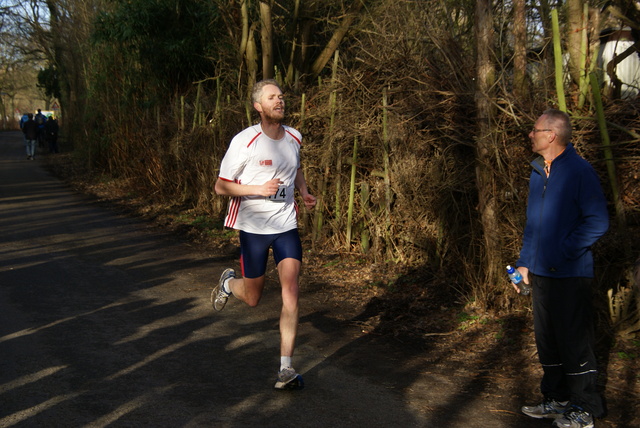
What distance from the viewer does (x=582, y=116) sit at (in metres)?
5.84

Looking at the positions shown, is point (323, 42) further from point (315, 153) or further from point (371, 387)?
point (371, 387)

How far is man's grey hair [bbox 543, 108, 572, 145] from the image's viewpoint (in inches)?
176

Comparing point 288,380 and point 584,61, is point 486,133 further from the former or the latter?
point 288,380

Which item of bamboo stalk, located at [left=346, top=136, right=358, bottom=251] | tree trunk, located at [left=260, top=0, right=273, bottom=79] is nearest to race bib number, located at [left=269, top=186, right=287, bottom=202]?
bamboo stalk, located at [left=346, top=136, right=358, bottom=251]

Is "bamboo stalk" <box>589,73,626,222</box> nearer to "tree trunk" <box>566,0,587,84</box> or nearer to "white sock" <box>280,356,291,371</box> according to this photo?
"tree trunk" <box>566,0,587,84</box>

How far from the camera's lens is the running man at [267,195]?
205 inches

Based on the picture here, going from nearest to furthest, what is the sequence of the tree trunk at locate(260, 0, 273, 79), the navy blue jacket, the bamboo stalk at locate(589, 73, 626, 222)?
the navy blue jacket → the bamboo stalk at locate(589, 73, 626, 222) → the tree trunk at locate(260, 0, 273, 79)

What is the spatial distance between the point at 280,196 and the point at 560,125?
2.03m

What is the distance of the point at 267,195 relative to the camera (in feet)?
16.9

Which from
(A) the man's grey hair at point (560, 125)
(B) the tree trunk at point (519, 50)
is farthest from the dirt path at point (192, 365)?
(B) the tree trunk at point (519, 50)

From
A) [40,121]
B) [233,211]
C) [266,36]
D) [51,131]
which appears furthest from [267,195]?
[40,121]

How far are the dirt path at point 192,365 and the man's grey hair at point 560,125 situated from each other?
182 centimetres

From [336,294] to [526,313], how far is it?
7.82 ft

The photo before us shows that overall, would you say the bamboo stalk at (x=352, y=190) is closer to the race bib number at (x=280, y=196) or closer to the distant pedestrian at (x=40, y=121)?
the race bib number at (x=280, y=196)
